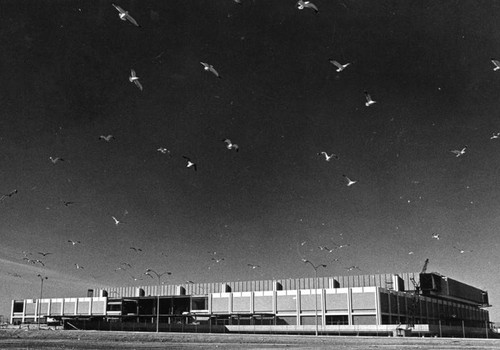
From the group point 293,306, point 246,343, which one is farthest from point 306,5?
point 293,306

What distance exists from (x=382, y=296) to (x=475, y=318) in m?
85.4

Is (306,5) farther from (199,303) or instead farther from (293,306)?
(199,303)

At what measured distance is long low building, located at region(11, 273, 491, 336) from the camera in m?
113

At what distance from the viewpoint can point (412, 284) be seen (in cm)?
12862

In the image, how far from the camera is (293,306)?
402ft

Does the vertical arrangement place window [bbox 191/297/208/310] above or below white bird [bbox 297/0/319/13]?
below

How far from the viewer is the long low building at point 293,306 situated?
113188mm

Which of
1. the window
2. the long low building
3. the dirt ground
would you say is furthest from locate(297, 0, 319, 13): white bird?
the window

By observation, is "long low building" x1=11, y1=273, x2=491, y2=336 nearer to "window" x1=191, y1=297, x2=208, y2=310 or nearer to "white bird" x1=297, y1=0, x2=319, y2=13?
"window" x1=191, y1=297, x2=208, y2=310

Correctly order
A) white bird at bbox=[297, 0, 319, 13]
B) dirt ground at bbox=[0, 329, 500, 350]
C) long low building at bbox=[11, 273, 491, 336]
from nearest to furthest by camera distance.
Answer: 1. white bird at bbox=[297, 0, 319, 13]
2. dirt ground at bbox=[0, 329, 500, 350]
3. long low building at bbox=[11, 273, 491, 336]

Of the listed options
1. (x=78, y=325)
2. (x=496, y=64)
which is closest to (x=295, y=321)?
(x=78, y=325)

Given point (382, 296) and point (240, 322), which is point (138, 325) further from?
point (382, 296)

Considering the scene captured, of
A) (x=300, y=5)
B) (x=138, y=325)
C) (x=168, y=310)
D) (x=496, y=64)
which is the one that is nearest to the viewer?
(x=300, y=5)

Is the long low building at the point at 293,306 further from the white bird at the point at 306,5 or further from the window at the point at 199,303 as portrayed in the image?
the white bird at the point at 306,5
